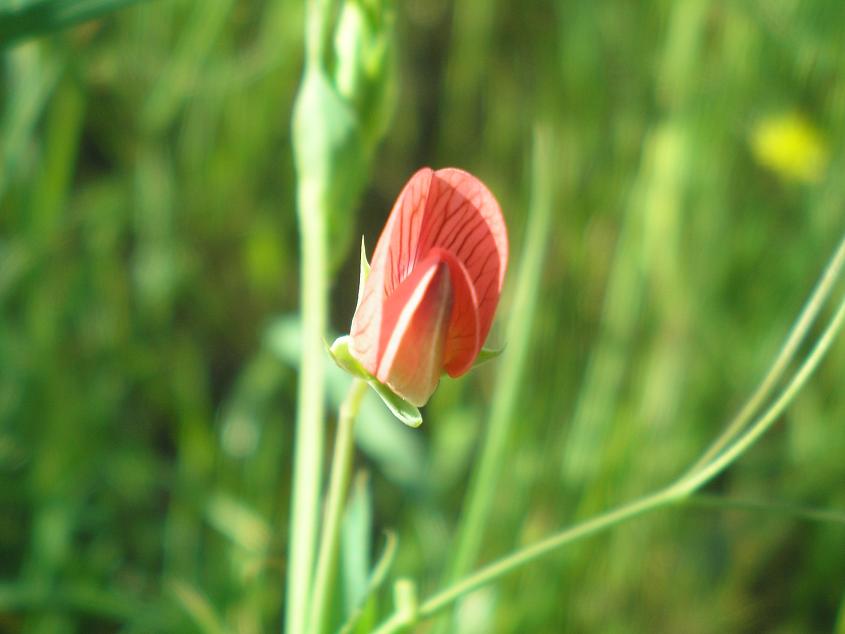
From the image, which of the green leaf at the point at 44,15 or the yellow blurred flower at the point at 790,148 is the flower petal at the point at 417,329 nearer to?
the green leaf at the point at 44,15

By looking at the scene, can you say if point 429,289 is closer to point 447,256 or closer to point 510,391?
point 447,256

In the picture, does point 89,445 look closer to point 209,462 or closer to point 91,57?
point 209,462

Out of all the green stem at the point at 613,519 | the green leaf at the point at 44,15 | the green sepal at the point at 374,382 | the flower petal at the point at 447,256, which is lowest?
the green stem at the point at 613,519

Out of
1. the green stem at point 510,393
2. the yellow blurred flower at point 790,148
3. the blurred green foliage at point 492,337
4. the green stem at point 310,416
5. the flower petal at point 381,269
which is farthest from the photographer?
the yellow blurred flower at point 790,148

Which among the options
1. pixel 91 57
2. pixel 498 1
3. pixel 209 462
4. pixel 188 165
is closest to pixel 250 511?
pixel 209 462

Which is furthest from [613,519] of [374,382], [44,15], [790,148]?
[790,148]

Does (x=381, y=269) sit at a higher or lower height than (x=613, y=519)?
higher

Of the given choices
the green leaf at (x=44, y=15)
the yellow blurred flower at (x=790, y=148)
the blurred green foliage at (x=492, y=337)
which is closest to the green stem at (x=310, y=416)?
the green leaf at (x=44, y=15)
